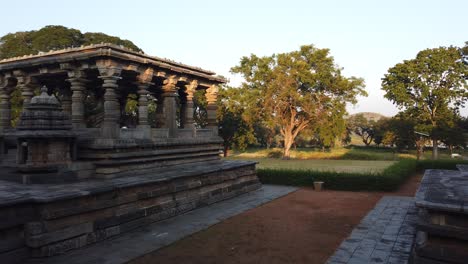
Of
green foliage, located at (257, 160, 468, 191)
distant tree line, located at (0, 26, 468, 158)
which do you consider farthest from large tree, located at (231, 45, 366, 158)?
green foliage, located at (257, 160, 468, 191)

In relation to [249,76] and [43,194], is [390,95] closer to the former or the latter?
[249,76]

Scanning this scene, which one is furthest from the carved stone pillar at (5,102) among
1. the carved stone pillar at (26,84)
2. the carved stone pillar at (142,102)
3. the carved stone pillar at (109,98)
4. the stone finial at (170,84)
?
the stone finial at (170,84)

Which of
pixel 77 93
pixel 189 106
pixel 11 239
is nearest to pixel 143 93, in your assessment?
pixel 77 93

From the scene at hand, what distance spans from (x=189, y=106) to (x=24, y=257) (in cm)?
1143

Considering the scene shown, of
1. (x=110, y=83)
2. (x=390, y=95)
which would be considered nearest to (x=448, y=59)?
(x=390, y=95)

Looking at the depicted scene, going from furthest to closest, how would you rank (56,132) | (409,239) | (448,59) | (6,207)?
(448,59)
(56,132)
(409,239)
(6,207)

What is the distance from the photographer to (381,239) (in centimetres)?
959

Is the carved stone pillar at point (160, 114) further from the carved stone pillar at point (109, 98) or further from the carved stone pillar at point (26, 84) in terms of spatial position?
the carved stone pillar at point (26, 84)

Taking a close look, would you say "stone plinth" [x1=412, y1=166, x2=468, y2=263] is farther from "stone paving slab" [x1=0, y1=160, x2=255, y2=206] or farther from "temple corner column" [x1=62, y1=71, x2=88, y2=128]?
"temple corner column" [x1=62, y1=71, x2=88, y2=128]

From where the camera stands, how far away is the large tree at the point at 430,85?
1671 inches

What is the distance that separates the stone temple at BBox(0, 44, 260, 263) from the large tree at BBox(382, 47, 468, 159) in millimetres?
35588

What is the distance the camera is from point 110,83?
12602mm

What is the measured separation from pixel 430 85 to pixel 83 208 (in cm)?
4678

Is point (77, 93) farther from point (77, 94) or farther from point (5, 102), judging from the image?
point (5, 102)
